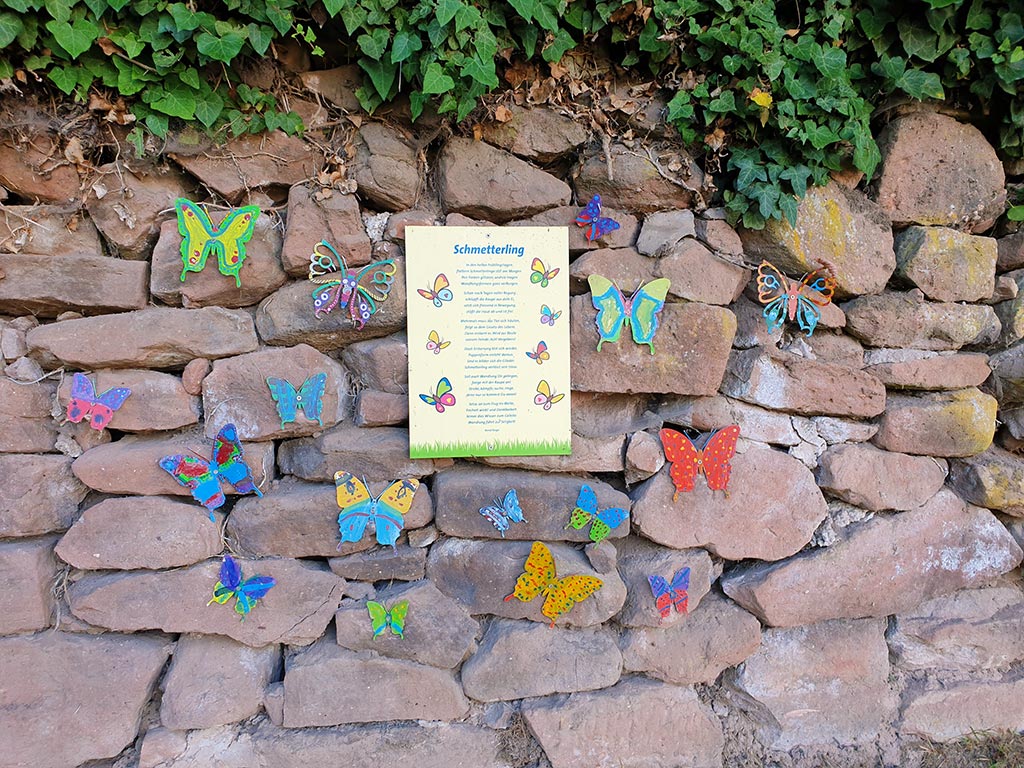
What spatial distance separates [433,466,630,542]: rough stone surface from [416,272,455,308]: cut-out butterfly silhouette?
21.9 inches

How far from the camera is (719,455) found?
1.97 meters

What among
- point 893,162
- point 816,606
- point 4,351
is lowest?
point 816,606

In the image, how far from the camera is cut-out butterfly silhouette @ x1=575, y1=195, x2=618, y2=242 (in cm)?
192

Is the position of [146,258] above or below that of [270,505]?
above

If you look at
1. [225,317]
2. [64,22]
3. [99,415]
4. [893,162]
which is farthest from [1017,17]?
[99,415]

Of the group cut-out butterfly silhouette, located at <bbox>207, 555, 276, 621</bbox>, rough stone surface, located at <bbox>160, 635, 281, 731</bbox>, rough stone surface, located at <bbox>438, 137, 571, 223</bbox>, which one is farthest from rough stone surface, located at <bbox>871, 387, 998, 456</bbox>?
rough stone surface, located at <bbox>160, 635, 281, 731</bbox>

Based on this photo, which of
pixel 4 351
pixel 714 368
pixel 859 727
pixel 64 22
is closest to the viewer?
pixel 64 22

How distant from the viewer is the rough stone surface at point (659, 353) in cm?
193

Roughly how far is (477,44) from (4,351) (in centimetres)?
168

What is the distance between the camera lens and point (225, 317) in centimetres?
186

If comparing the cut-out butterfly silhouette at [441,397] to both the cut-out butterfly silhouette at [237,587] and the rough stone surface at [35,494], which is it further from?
the rough stone surface at [35,494]

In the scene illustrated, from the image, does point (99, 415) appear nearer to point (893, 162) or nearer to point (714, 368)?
point (714, 368)

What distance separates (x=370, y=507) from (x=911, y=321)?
1959mm

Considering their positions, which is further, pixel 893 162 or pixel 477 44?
pixel 893 162
